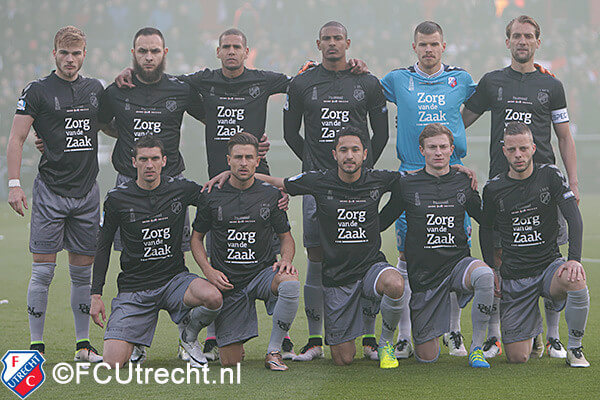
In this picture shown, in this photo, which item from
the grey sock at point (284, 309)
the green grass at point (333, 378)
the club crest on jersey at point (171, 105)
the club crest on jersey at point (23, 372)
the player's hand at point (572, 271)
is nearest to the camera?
the green grass at point (333, 378)

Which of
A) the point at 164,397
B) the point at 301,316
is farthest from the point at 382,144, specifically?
the point at 164,397

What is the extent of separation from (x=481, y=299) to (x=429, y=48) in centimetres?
162

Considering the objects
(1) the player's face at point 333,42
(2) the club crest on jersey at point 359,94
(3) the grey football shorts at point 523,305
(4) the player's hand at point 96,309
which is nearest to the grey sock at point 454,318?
(3) the grey football shorts at point 523,305

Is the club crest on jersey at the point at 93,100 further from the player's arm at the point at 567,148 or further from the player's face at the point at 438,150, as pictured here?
the player's arm at the point at 567,148

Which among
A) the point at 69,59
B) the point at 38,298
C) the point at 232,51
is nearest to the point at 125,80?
the point at 69,59

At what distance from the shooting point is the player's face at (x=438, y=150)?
15.4 feet

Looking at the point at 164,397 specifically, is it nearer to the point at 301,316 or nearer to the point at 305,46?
the point at 301,316

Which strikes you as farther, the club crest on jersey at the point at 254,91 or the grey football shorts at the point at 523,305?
the club crest on jersey at the point at 254,91

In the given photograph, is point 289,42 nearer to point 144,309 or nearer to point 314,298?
point 314,298

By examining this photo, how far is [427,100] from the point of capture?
5.09 meters

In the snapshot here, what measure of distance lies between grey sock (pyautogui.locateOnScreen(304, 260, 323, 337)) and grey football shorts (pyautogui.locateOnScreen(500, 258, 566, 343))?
3.57ft

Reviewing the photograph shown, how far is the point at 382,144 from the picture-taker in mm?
5289

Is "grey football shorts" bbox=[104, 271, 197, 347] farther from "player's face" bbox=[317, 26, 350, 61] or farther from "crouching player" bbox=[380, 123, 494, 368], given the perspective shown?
"player's face" bbox=[317, 26, 350, 61]

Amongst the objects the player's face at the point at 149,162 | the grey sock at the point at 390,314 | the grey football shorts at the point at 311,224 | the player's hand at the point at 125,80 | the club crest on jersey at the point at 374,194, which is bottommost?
the grey sock at the point at 390,314
